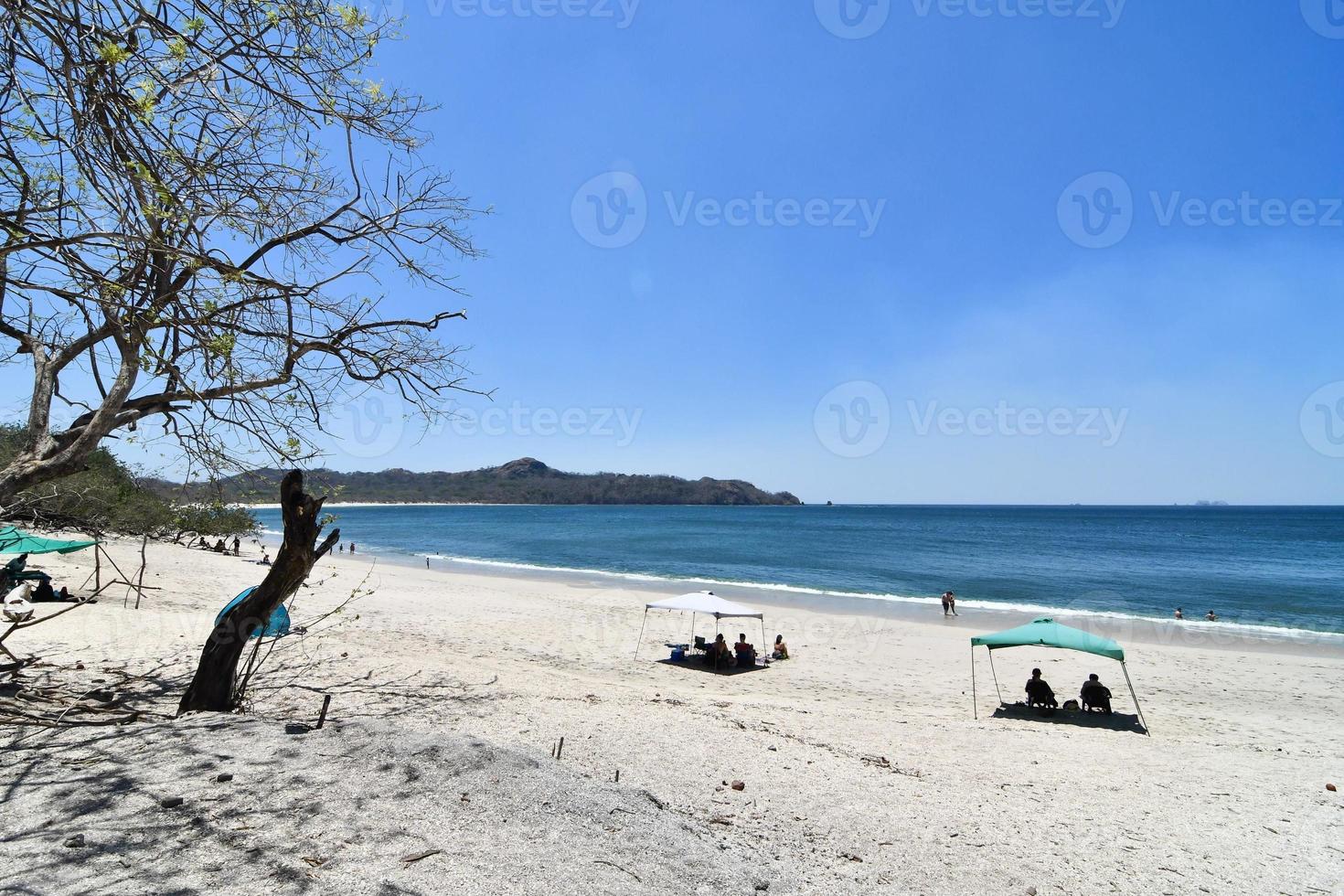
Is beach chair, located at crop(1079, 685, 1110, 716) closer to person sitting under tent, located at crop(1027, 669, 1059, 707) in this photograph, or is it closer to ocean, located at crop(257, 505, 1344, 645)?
person sitting under tent, located at crop(1027, 669, 1059, 707)

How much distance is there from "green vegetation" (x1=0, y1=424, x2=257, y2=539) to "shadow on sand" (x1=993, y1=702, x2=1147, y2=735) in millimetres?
11022

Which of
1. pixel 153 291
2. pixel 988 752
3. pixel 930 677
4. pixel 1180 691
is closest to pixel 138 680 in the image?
pixel 153 291

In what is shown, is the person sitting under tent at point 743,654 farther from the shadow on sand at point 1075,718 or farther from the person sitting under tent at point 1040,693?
the person sitting under tent at point 1040,693

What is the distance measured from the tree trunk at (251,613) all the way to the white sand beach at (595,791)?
1.58 feet

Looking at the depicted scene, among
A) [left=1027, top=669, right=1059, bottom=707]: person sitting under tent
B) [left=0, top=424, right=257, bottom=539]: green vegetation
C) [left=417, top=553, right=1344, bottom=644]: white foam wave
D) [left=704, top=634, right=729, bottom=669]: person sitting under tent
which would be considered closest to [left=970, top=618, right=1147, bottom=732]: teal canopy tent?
[left=1027, top=669, right=1059, bottom=707]: person sitting under tent

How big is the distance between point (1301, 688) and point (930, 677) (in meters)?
7.89

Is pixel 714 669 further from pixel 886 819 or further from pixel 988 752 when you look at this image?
pixel 886 819

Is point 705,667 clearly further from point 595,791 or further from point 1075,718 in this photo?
point 595,791

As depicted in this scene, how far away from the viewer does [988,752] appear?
727 cm

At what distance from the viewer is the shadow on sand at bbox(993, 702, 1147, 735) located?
10453mm

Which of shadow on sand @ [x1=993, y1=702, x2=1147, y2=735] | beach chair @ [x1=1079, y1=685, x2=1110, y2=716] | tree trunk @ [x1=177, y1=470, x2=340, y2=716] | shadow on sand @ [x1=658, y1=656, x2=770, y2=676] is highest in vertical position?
tree trunk @ [x1=177, y1=470, x2=340, y2=716]

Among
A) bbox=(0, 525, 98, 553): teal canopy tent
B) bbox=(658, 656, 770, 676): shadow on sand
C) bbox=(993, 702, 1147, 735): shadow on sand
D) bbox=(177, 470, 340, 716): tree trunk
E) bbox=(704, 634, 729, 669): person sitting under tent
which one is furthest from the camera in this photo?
bbox=(704, 634, 729, 669): person sitting under tent

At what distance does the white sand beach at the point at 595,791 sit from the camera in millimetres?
3496

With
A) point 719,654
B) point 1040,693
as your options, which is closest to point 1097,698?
point 1040,693
